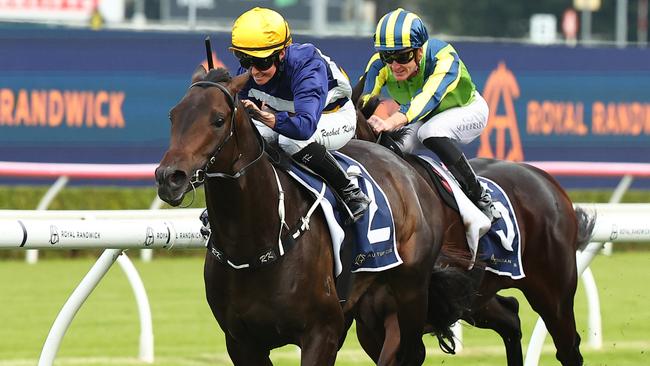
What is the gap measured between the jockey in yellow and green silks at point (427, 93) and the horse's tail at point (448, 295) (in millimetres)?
364

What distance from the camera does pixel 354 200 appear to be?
5.04m

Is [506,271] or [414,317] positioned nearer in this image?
[414,317]

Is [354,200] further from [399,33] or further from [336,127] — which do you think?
[399,33]

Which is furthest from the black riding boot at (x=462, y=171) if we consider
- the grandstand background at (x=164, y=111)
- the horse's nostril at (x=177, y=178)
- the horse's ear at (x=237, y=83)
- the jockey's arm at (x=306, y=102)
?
the grandstand background at (x=164, y=111)

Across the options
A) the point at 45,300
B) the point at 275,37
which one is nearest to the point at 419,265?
the point at 275,37

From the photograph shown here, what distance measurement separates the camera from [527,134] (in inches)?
480

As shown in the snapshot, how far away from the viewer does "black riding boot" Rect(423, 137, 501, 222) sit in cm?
580

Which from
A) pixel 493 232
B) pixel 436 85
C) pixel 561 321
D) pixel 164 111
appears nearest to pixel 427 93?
pixel 436 85

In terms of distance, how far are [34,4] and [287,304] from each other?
21283 mm

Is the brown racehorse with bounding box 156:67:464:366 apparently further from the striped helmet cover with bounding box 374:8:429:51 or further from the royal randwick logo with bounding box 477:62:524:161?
the royal randwick logo with bounding box 477:62:524:161

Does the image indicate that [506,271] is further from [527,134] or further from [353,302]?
[527,134]

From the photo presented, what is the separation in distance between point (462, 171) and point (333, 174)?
0.97 metres

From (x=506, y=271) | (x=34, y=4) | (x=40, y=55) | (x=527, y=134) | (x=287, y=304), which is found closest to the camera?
(x=287, y=304)

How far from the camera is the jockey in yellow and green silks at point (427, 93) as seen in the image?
5574 millimetres
